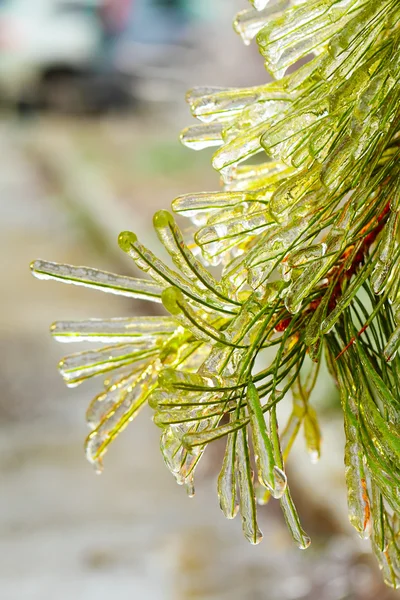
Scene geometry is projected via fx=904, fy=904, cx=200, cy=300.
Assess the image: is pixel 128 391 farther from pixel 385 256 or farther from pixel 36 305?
pixel 36 305

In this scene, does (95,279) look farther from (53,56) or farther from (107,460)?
(53,56)

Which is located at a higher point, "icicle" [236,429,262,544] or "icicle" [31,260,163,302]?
"icicle" [31,260,163,302]

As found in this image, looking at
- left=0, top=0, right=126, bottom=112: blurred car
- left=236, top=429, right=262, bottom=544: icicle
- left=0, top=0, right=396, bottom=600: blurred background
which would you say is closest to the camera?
left=236, top=429, right=262, bottom=544: icicle

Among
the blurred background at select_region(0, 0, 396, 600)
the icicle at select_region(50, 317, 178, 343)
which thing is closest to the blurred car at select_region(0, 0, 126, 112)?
the blurred background at select_region(0, 0, 396, 600)

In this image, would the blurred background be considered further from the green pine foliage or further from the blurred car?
the green pine foliage

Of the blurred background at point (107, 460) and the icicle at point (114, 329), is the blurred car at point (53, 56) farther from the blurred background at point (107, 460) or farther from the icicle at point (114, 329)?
the icicle at point (114, 329)

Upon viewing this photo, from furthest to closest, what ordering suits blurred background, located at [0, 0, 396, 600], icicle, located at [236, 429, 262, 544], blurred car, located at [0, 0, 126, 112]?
1. blurred car, located at [0, 0, 126, 112]
2. blurred background, located at [0, 0, 396, 600]
3. icicle, located at [236, 429, 262, 544]

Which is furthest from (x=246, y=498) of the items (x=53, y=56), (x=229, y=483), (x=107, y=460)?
(x=53, y=56)
